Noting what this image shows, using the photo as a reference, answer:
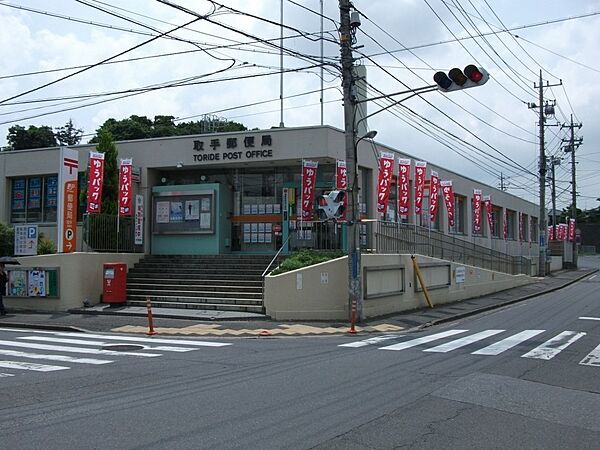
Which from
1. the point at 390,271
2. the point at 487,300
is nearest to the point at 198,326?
the point at 390,271

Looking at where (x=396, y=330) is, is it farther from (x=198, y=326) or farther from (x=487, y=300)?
(x=487, y=300)

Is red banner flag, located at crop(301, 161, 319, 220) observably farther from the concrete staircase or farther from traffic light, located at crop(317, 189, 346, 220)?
traffic light, located at crop(317, 189, 346, 220)

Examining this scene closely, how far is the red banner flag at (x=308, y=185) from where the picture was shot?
22391 millimetres

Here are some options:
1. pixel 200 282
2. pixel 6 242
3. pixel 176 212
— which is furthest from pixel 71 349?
pixel 6 242

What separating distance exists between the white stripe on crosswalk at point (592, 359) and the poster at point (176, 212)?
17.3 m

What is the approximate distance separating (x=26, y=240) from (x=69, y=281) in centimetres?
280

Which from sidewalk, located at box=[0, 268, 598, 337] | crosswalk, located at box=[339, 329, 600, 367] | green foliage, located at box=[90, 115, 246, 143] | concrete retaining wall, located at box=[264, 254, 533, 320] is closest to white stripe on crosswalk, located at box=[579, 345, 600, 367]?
crosswalk, located at box=[339, 329, 600, 367]

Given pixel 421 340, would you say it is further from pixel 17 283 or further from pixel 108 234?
pixel 17 283

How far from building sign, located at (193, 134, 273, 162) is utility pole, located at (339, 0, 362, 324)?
20.0ft

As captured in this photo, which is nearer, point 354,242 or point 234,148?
point 354,242

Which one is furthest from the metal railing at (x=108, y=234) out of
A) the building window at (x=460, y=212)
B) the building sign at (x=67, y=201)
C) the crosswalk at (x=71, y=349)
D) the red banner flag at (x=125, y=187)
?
the building window at (x=460, y=212)

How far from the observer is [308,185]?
22484 mm

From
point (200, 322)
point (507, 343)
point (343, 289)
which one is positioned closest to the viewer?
point (507, 343)

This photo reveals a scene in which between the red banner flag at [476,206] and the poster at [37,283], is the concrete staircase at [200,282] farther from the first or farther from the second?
the red banner flag at [476,206]
